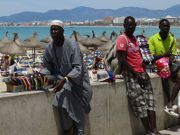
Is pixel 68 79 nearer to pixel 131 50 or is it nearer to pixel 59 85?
pixel 59 85

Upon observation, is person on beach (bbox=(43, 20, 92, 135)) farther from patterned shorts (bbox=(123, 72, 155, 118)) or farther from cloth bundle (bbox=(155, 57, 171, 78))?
cloth bundle (bbox=(155, 57, 171, 78))

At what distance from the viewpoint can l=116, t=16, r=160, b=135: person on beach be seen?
602 centimetres

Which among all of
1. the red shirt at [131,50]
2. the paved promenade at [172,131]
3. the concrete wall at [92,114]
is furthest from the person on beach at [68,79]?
the paved promenade at [172,131]

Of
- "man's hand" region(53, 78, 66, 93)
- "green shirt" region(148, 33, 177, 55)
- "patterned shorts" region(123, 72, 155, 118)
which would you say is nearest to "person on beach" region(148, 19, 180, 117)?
"green shirt" region(148, 33, 177, 55)

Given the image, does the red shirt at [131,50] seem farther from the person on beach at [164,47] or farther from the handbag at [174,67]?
the handbag at [174,67]

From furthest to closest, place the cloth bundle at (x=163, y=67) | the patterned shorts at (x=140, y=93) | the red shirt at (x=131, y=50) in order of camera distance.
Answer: the cloth bundle at (x=163, y=67) → the patterned shorts at (x=140, y=93) → the red shirt at (x=131, y=50)

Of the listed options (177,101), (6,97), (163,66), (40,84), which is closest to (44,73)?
(40,84)

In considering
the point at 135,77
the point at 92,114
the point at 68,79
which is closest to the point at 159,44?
the point at 135,77

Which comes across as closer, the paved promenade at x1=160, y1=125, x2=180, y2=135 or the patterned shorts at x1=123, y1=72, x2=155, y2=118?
the patterned shorts at x1=123, y1=72, x2=155, y2=118

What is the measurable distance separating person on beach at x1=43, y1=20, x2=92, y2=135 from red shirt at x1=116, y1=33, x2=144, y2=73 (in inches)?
39.8

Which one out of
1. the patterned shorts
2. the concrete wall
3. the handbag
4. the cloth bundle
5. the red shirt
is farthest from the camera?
the handbag

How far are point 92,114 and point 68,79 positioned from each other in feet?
3.23

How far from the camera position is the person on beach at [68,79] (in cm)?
497

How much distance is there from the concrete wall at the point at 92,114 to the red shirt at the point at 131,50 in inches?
13.3
